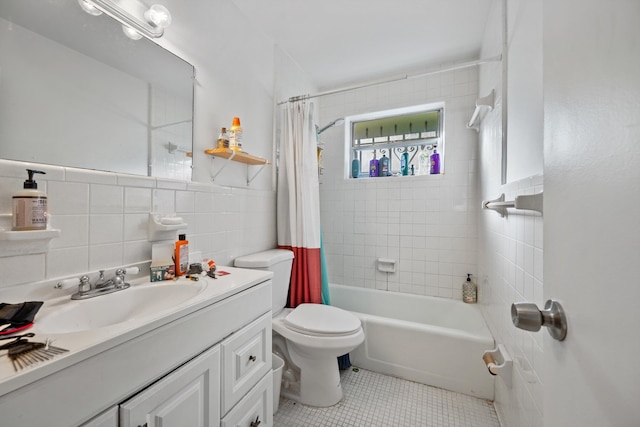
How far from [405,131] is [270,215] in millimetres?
1645

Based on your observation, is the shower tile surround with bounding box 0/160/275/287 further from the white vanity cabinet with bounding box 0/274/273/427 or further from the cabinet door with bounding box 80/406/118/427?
the cabinet door with bounding box 80/406/118/427

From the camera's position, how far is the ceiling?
168cm

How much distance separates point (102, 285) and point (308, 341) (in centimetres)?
101

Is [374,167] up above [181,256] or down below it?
above

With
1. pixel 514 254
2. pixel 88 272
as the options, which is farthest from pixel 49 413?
pixel 514 254

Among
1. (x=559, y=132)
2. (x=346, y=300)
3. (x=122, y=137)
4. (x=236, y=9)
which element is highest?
(x=236, y=9)

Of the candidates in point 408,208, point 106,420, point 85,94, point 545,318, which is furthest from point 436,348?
point 85,94

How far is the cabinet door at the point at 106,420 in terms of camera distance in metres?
0.56

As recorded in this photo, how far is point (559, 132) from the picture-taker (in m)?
0.43

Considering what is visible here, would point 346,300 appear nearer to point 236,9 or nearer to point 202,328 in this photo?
point 202,328

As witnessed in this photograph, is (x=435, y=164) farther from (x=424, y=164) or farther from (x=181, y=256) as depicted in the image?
(x=181, y=256)

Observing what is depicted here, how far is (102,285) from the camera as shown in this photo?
36.7 inches

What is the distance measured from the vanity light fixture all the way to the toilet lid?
5.25ft

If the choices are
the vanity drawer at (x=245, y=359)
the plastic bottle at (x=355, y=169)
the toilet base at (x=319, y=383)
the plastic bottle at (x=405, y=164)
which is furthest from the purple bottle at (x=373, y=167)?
the vanity drawer at (x=245, y=359)
